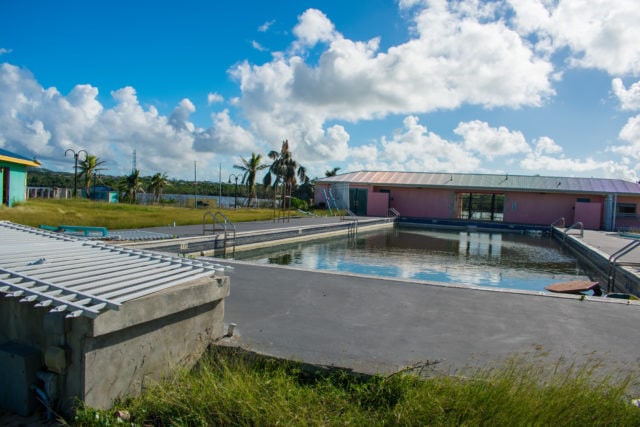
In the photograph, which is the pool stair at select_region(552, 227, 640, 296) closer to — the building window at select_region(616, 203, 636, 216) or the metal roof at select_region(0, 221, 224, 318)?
the metal roof at select_region(0, 221, 224, 318)

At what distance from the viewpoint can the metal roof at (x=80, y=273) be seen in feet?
8.78

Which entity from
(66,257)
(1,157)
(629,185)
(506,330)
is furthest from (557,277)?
(629,185)

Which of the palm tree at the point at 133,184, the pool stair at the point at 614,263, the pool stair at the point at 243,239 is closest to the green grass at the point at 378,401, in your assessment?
the pool stair at the point at 614,263

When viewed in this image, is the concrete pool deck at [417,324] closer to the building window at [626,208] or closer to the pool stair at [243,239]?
the pool stair at [243,239]

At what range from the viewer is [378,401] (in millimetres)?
2691

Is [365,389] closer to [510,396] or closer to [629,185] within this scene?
[510,396]

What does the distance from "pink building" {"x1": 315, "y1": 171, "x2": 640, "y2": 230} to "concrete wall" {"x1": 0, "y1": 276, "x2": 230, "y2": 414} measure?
73.5ft

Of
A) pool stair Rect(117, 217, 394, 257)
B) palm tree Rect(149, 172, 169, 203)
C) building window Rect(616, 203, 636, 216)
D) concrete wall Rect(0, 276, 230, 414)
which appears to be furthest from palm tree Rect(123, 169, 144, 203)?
concrete wall Rect(0, 276, 230, 414)

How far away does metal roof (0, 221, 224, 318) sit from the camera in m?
2.68

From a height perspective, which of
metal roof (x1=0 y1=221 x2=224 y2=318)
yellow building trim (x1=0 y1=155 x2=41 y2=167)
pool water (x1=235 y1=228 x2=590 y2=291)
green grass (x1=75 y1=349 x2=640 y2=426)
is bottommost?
pool water (x1=235 y1=228 x2=590 y2=291)

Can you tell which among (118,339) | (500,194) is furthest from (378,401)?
(500,194)

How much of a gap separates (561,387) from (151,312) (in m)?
2.59

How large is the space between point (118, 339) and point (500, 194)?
2645 cm

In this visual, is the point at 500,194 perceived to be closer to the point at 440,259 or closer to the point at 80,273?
the point at 440,259
